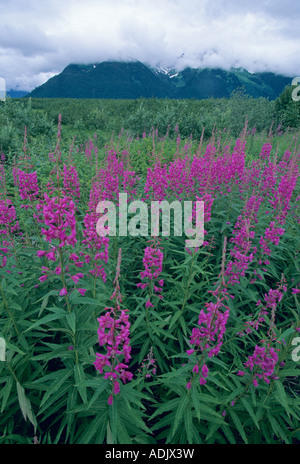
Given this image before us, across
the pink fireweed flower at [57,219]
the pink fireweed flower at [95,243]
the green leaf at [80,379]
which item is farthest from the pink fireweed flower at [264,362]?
the pink fireweed flower at [57,219]

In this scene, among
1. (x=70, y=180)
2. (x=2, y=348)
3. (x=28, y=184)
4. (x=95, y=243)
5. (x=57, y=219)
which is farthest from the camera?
(x=70, y=180)

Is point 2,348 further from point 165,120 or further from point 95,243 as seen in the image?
point 165,120

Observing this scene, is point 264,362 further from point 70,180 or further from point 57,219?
point 70,180

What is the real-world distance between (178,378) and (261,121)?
25237 mm

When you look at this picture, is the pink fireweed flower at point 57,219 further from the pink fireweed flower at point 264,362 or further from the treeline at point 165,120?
the treeline at point 165,120

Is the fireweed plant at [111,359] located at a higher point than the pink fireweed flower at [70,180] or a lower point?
lower

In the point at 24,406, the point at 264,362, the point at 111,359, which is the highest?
the point at 264,362

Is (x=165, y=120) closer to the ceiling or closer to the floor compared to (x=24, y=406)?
closer to the ceiling

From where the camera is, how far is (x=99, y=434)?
7.79 feet

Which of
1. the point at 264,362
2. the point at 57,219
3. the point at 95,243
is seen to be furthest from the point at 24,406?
the point at 264,362

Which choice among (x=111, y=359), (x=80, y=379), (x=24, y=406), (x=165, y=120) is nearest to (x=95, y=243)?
(x=111, y=359)

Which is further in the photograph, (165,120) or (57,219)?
(165,120)

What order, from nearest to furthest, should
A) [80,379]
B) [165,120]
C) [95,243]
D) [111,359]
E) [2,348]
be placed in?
[80,379]
[2,348]
[111,359]
[95,243]
[165,120]

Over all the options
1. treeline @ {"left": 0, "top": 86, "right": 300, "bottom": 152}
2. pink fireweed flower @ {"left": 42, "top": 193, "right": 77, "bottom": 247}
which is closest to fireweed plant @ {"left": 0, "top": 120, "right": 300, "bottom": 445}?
pink fireweed flower @ {"left": 42, "top": 193, "right": 77, "bottom": 247}
